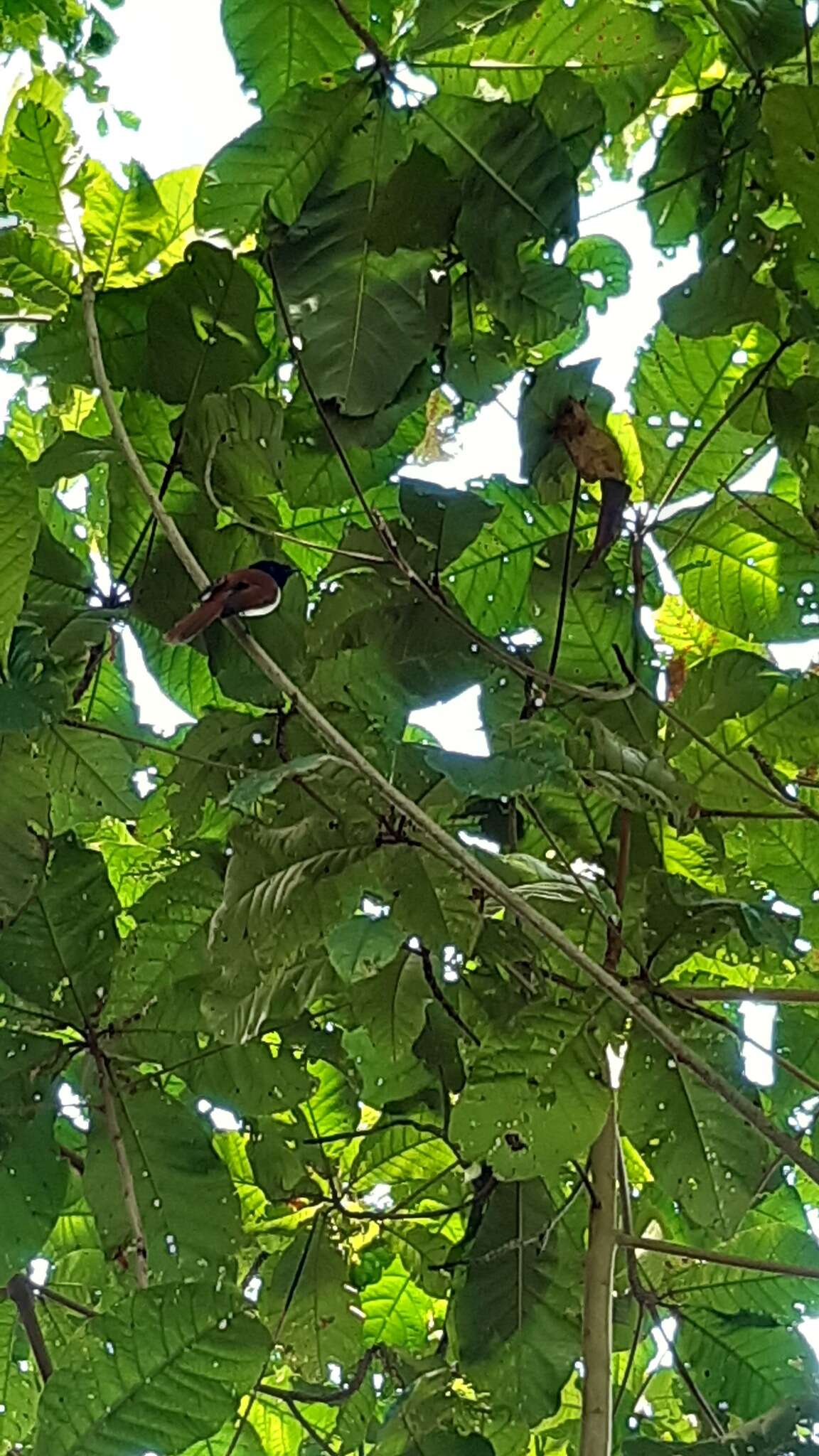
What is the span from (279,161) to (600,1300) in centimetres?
88

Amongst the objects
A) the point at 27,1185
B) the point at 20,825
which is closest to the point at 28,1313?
the point at 27,1185

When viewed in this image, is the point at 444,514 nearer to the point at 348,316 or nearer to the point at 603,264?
the point at 348,316

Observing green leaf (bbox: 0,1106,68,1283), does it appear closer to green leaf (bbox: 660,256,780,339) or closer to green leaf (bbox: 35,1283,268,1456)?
green leaf (bbox: 35,1283,268,1456)

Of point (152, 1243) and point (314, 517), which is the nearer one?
point (152, 1243)

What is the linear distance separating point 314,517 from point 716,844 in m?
0.49

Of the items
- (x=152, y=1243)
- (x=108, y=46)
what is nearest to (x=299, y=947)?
(x=152, y=1243)

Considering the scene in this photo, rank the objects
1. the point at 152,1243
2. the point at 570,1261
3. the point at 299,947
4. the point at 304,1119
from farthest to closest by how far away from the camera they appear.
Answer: the point at 304,1119 → the point at 570,1261 → the point at 152,1243 → the point at 299,947

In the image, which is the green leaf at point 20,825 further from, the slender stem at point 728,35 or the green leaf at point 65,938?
the slender stem at point 728,35

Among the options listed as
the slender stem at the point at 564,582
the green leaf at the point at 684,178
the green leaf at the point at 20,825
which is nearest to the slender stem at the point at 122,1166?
the green leaf at the point at 20,825

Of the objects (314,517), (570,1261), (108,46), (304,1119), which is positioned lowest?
(570,1261)

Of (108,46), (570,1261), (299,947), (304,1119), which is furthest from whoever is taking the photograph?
(108,46)

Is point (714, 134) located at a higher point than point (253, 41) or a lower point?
higher

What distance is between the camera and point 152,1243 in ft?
3.45

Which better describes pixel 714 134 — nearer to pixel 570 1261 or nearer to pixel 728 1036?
pixel 728 1036
